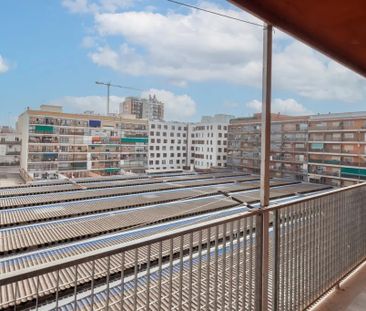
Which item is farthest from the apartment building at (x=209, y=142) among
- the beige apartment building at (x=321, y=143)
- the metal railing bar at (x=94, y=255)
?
the metal railing bar at (x=94, y=255)

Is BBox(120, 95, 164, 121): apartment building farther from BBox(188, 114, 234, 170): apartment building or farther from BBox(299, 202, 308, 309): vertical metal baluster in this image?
BBox(299, 202, 308, 309): vertical metal baluster

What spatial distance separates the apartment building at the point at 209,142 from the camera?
86.8 feet

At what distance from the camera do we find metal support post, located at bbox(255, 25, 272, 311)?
1.25 metres

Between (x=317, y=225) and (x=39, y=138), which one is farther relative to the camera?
(x=39, y=138)

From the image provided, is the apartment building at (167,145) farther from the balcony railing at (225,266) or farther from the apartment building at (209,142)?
the balcony railing at (225,266)

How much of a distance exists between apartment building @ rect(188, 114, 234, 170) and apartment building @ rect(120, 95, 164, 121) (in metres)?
4.27

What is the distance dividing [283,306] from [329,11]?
159 centimetres

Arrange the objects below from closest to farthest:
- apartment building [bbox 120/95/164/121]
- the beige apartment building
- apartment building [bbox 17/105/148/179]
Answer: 1. the beige apartment building
2. apartment building [bbox 17/105/148/179]
3. apartment building [bbox 120/95/164/121]

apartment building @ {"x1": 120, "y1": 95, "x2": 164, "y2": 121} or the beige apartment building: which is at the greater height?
apartment building @ {"x1": 120, "y1": 95, "x2": 164, "y2": 121}

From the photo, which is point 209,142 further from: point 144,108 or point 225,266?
point 225,266

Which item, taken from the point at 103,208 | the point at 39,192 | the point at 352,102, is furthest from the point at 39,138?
the point at 352,102

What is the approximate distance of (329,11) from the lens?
57.6 inches

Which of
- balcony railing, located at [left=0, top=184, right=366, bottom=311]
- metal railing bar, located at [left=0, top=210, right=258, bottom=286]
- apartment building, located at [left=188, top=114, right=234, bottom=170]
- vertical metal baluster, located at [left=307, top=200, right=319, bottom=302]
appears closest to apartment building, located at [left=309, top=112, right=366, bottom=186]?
balcony railing, located at [left=0, top=184, right=366, bottom=311]

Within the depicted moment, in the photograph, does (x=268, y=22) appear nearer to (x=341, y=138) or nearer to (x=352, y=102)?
(x=352, y=102)
